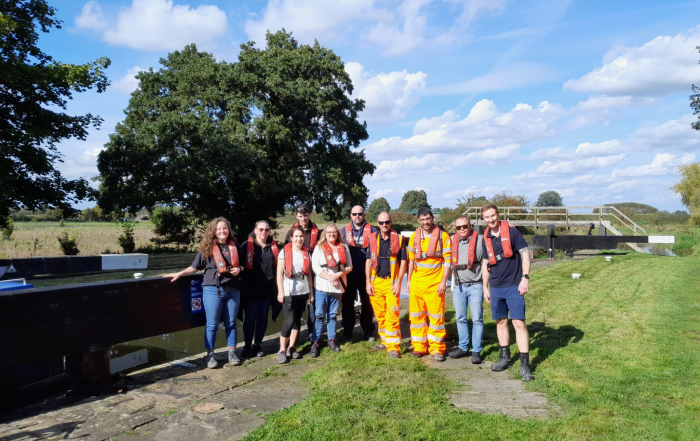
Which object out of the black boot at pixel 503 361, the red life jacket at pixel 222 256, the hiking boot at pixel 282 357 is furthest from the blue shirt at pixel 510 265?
the red life jacket at pixel 222 256

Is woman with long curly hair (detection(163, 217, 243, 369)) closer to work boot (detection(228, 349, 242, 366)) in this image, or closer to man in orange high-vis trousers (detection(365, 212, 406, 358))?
work boot (detection(228, 349, 242, 366))

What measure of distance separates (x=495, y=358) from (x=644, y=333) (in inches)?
103

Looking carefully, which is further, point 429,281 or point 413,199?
point 413,199

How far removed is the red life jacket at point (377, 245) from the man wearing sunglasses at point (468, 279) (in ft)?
2.33

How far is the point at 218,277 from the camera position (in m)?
5.69

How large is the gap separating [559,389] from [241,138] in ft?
65.4

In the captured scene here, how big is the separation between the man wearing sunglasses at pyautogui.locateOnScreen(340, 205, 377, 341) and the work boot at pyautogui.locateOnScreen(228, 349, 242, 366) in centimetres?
173

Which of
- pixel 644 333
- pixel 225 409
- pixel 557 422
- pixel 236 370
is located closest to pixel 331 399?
pixel 225 409

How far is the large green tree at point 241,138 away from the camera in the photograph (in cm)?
2267

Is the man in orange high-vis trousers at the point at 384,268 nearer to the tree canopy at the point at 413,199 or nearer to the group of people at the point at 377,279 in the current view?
the group of people at the point at 377,279

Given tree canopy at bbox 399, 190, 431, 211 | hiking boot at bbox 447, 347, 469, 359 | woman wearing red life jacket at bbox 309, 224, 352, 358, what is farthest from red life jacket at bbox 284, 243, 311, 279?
tree canopy at bbox 399, 190, 431, 211

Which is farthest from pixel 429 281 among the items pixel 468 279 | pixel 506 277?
pixel 506 277

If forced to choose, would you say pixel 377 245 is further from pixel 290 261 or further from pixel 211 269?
pixel 211 269

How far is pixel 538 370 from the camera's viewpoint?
543 centimetres
